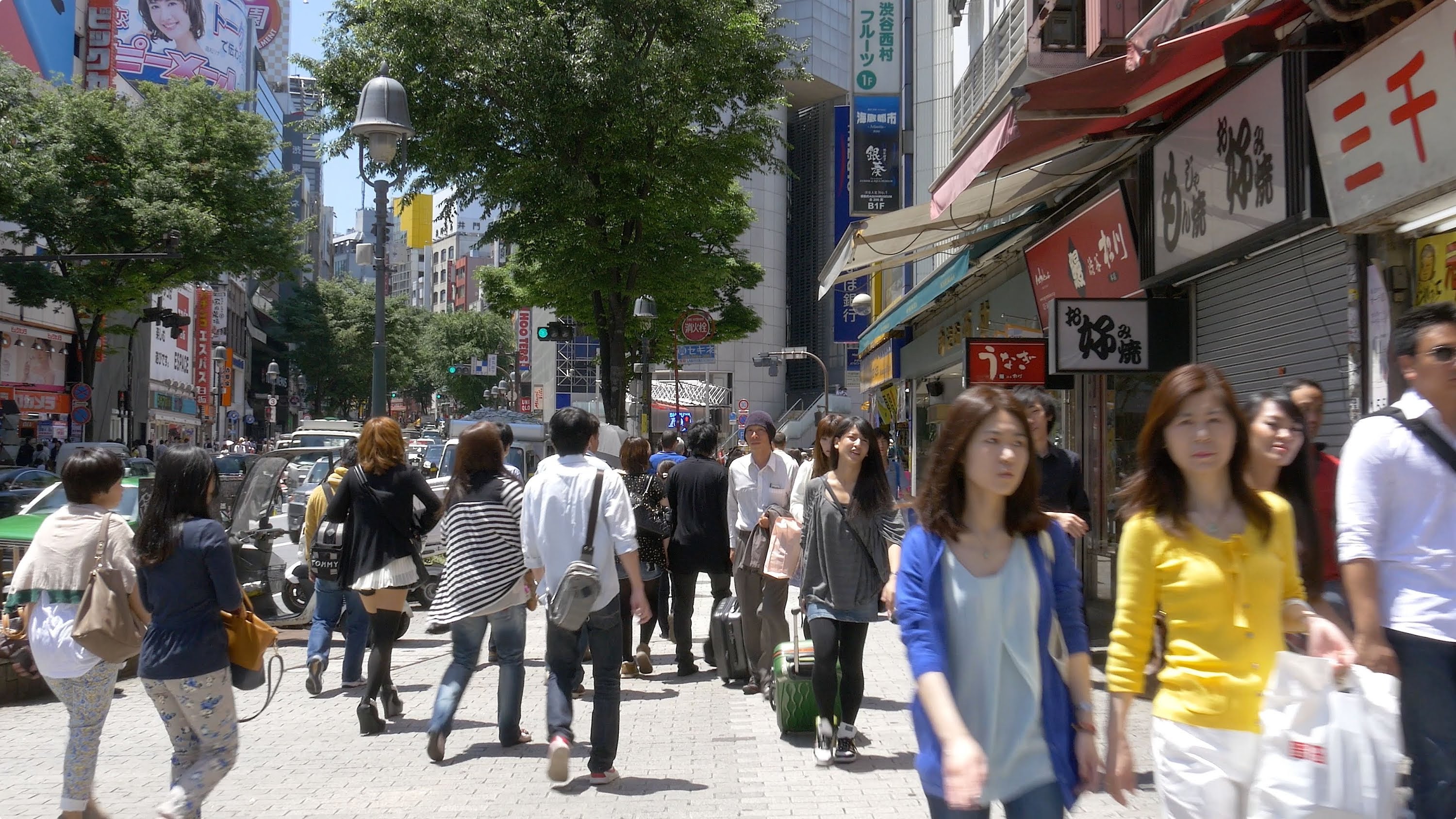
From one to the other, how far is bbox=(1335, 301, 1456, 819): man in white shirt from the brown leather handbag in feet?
14.0

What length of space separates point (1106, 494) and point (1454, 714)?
8679mm

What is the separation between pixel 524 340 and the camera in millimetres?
73938

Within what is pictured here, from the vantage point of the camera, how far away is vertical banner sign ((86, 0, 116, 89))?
40.1 metres

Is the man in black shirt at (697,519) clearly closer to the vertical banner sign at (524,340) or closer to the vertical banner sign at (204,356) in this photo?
the vertical banner sign at (204,356)

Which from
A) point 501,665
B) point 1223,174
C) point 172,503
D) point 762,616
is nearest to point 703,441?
point 762,616

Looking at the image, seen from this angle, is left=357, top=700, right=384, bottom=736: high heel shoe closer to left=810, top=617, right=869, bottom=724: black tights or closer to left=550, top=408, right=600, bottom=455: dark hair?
left=550, top=408, right=600, bottom=455: dark hair

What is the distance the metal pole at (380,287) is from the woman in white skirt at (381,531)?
6425mm

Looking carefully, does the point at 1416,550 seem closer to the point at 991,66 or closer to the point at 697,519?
the point at 697,519

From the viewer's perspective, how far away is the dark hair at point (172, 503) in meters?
4.46

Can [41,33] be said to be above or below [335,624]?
above

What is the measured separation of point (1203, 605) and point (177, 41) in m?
57.6

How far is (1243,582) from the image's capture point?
3029 mm

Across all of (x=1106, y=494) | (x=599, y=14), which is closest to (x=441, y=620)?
(x=1106, y=494)

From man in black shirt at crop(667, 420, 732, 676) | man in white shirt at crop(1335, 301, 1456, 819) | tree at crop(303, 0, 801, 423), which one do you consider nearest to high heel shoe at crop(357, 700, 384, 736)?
man in black shirt at crop(667, 420, 732, 676)
